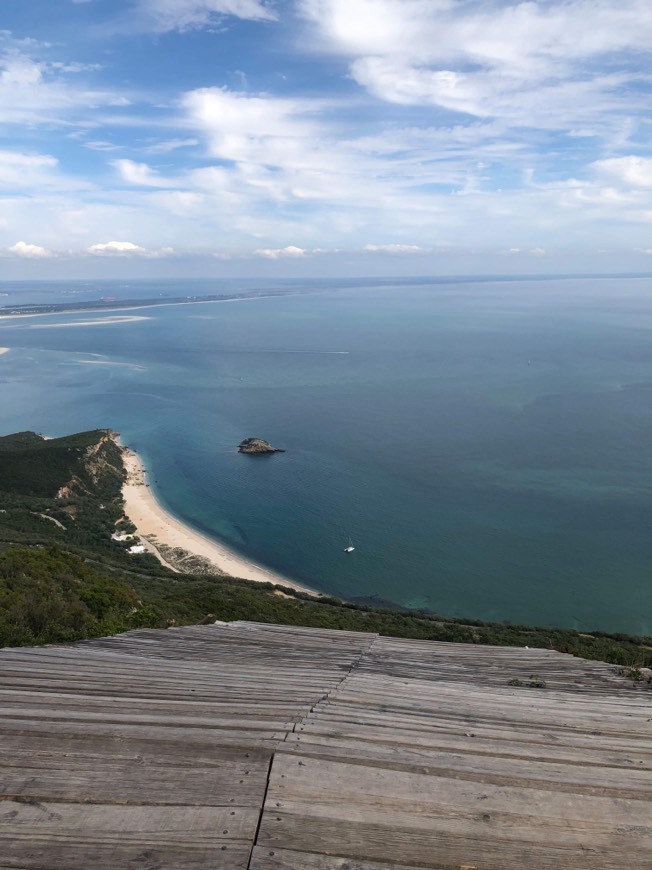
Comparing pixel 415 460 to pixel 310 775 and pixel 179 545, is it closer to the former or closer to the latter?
pixel 179 545

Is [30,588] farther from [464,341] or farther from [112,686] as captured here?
[464,341]

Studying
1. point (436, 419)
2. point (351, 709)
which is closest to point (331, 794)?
point (351, 709)

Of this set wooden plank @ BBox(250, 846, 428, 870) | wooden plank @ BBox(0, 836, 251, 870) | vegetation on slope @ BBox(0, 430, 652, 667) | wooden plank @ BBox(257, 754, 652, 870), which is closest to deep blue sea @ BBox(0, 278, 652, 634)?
vegetation on slope @ BBox(0, 430, 652, 667)

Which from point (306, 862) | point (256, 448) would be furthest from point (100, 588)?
point (256, 448)

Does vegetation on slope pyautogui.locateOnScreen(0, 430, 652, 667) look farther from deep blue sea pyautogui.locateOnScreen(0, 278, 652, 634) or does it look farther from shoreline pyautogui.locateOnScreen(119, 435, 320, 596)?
deep blue sea pyautogui.locateOnScreen(0, 278, 652, 634)

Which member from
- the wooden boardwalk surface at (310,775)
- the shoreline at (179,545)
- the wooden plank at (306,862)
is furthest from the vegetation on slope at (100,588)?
the wooden plank at (306,862)

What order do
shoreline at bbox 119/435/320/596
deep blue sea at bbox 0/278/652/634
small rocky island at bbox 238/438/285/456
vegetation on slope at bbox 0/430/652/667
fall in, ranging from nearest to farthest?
1. vegetation on slope at bbox 0/430/652/667
2. shoreline at bbox 119/435/320/596
3. deep blue sea at bbox 0/278/652/634
4. small rocky island at bbox 238/438/285/456

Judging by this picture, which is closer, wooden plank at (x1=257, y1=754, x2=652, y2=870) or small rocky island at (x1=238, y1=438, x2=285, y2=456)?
wooden plank at (x1=257, y1=754, x2=652, y2=870)
